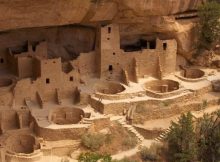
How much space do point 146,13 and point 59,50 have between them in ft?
13.1

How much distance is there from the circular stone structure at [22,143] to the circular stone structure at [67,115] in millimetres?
1479

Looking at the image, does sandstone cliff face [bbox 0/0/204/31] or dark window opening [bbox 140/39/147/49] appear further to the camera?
dark window opening [bbox 140/39/147/49]

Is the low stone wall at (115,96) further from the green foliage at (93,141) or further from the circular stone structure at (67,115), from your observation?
the green foliage at (93,141)

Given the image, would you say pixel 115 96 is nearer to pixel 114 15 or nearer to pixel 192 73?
pixel 114 15

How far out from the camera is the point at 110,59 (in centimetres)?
2241

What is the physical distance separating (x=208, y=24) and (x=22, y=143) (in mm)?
9497

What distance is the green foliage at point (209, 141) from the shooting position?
1941 centimetres

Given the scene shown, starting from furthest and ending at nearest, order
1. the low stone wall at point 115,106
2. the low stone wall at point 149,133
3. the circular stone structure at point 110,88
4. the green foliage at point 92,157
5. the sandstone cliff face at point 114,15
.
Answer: the circular stone structure at point 110,88
the low stone wall at point 115,106
the low stone wall at point 149,133
the sandstone cliff face at point 114,15
the green foliage at point 92,157

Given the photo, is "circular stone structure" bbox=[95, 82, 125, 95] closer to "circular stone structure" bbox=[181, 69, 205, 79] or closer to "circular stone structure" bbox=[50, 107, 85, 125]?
"circular stone structure" bbox=[50, 107, 85, 125]

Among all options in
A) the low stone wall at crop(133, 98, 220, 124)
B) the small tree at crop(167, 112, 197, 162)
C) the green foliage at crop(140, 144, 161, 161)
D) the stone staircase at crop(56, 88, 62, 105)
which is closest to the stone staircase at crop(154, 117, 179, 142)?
the small tree at crop(167, 112, 197, 162)

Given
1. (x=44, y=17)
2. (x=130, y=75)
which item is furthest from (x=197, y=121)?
(x=44, y=17)

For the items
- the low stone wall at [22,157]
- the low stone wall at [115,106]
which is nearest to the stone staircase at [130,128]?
the low stone wall at [115,106]

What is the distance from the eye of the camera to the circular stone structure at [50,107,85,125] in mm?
20359

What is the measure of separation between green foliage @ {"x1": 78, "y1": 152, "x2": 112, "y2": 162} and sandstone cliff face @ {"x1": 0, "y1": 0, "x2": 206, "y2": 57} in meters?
5.08
